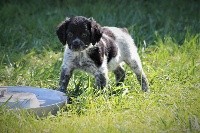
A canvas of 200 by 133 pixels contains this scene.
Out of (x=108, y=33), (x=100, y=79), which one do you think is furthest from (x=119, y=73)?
(x=100, y=79)

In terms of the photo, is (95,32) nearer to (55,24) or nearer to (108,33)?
(108,33)

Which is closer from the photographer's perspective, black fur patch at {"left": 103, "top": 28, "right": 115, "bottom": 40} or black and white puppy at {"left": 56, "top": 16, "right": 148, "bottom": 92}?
black and white puppy at {"left": 56, "top": 16, "right": 148, "bottom": 92}

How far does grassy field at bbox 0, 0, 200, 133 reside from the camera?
208 inches

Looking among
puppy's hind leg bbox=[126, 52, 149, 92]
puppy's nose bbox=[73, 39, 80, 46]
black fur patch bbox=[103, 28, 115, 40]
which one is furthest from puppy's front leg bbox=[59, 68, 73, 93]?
puppy's hind leg bbox=[126, 52, 149, 92]

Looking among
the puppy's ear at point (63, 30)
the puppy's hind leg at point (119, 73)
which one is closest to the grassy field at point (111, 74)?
the puppy's hind leg at point (119, 73)

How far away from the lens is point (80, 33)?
641 cm

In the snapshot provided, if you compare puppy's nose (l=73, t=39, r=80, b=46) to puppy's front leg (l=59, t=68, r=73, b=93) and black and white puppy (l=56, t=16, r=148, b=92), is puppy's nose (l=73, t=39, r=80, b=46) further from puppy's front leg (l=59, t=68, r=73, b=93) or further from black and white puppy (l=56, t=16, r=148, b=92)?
puppy's front leg (l=59, t=68, r=73, b=93)

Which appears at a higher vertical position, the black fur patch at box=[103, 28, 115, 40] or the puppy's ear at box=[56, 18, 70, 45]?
the puppy's ear at box=[56, 18, 70, 45]

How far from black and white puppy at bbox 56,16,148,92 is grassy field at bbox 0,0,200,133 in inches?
5.7

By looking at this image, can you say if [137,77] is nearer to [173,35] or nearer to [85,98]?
[85,98]

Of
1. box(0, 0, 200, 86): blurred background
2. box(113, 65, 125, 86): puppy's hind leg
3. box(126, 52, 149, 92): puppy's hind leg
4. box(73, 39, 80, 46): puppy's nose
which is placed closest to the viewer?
box(73, 39, 80, 46): puppy's nose

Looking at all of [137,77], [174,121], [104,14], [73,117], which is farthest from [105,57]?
[104,14]

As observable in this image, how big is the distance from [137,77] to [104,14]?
3.40 meters

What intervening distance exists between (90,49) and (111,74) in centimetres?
111
